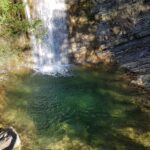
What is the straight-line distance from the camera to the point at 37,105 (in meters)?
23.6

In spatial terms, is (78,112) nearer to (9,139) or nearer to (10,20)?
(9,139)

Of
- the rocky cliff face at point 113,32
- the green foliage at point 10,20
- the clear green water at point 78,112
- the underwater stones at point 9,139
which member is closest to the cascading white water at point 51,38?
the rocky cliff face at point 113,32

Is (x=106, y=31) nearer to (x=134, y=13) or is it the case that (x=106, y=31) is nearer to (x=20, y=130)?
(x=134, y=13)

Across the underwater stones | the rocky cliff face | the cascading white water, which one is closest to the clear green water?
the underwater stones

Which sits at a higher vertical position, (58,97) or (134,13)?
(134,13)

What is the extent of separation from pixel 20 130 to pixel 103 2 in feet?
38.3

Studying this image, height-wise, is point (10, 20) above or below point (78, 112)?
above

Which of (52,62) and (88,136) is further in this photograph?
(52,62)

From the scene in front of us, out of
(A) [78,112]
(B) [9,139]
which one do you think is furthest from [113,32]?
(B) [9,139]

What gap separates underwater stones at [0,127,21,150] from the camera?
739 inches

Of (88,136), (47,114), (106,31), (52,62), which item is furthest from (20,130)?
(106,31)

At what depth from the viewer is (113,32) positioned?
27.8 meters

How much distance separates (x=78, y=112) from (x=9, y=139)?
5374 mm

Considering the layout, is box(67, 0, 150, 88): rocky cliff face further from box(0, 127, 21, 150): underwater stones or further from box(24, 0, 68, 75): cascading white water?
box(0, 127, 21, 150): underwater stones
